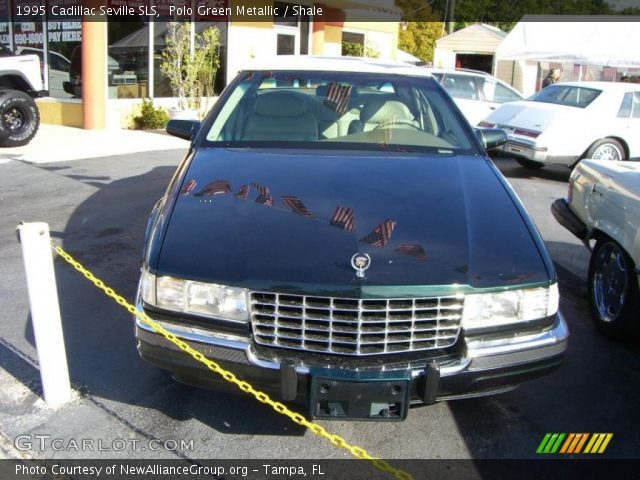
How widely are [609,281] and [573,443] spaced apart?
5.37ft

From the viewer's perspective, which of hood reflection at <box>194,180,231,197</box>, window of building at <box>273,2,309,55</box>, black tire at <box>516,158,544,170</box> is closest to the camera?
hood reflection at <box>194,180,231,197</box>

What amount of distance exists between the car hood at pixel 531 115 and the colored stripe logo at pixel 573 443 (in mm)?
7781

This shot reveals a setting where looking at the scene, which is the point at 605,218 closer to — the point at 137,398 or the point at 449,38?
Answer: the point at 137,398

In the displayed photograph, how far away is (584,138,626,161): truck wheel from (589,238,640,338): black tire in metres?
6.33

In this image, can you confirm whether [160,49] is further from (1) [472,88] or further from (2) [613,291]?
(2) [613,291]

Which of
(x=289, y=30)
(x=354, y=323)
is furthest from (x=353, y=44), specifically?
(x=354, y=323)

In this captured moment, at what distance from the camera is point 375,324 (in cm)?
264

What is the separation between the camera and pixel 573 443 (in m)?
3.12

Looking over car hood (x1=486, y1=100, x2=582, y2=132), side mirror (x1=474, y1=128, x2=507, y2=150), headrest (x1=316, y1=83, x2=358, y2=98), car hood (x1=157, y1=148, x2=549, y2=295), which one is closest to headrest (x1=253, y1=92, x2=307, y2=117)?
headrest (x1=316, y1=83, x2=358, y2=98)

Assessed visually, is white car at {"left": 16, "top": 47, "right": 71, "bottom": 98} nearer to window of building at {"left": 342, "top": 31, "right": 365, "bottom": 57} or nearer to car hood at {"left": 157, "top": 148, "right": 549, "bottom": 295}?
window of building at {"left": 342, "top": 31, "right": 365, "bottom": 57}

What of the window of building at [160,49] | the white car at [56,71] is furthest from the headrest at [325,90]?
the window of building at [160,49]

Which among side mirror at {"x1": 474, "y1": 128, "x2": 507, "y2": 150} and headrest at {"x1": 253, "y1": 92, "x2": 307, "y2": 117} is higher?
headrest at {"x1": 253, "y1": 92, "x2": 307, "y2": 117}

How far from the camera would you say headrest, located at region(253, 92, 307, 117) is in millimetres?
4258

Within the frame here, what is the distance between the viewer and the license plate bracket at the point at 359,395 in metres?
2.55
